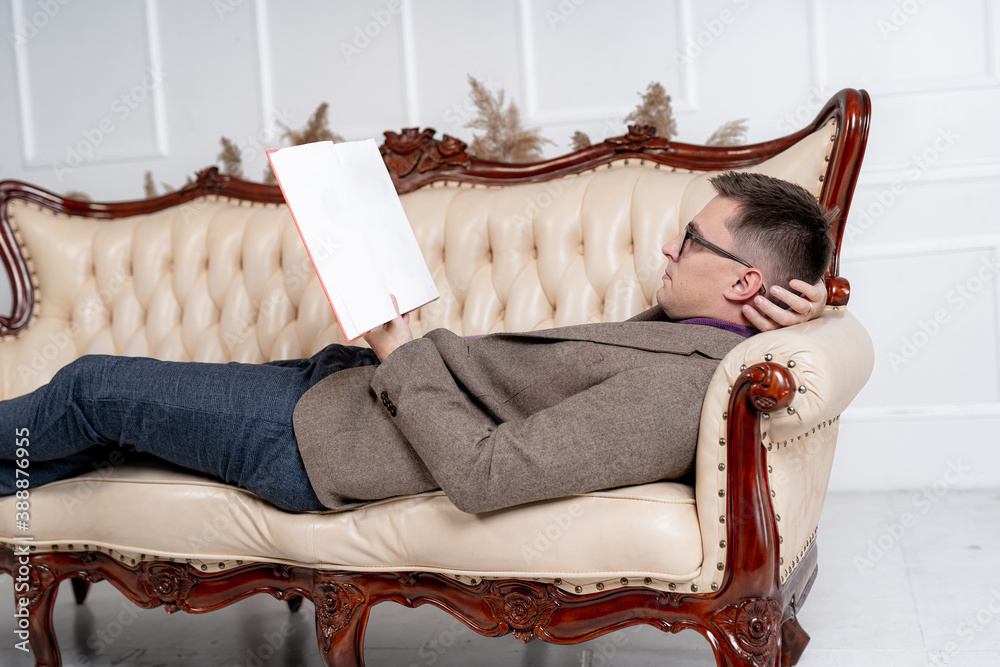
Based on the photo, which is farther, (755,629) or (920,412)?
(920,412)

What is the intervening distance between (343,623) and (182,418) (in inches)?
19.6

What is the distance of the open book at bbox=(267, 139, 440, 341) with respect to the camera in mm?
1350

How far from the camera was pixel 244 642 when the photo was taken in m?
2.00

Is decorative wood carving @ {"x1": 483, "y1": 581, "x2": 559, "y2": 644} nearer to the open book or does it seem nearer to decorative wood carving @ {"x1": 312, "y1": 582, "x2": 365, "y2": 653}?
decorative wood carving @ {"x1": 312, "y1": 582, "x2": 365, "y2": 653}

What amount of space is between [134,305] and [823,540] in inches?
89.4

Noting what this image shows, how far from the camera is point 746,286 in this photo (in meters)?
1.50

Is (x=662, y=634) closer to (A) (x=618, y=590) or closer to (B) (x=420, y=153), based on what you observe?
(A) (x=618, y=590)

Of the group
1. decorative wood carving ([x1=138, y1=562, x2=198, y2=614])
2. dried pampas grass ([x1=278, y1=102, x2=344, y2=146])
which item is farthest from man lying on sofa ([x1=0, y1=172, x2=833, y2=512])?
dried pampas grass ([x1=278, y1=102, x2=344, y2=146])

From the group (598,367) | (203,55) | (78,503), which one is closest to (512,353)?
(598,367)

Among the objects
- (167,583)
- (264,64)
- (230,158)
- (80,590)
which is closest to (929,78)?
(264,64)

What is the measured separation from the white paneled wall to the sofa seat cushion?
6.09 ft

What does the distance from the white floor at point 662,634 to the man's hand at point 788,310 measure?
76cm

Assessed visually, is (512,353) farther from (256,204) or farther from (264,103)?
(264,103)

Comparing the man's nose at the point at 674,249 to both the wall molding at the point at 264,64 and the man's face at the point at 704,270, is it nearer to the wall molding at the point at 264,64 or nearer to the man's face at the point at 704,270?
the man's face at the point at 704,270
